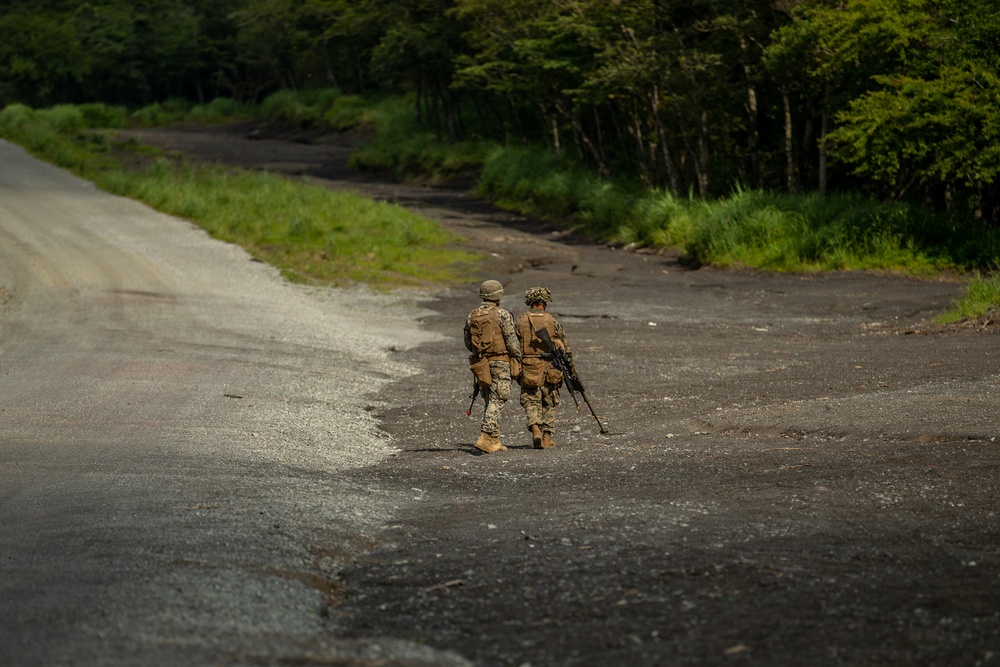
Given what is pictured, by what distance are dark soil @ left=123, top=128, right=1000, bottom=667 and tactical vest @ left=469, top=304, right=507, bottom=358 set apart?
3.24ft

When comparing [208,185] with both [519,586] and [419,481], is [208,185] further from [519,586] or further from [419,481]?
[519,586]

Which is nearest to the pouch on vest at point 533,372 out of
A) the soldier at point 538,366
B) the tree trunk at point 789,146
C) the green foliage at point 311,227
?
the soldier at point 538,366

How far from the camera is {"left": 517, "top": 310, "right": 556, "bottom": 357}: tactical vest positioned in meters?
11.8

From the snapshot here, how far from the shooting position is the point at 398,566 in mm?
7570

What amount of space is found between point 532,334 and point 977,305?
1030 cm

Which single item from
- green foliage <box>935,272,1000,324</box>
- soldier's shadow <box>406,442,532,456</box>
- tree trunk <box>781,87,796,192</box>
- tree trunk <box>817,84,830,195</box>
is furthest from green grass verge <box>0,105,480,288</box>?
soldier's shadow <box>406,442,532,456</box>

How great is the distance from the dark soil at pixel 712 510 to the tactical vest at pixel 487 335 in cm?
99

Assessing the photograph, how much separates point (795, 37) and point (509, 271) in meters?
8.40

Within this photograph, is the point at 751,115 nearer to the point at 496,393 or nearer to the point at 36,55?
the point at 496,393

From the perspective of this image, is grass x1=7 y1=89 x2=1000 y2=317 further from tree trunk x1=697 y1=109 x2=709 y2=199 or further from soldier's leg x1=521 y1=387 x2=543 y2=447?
soldier's leg x1=521 y1=387 x2=543 y2=447

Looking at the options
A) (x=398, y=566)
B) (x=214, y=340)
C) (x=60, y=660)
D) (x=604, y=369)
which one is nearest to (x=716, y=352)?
(x=604, y=369)

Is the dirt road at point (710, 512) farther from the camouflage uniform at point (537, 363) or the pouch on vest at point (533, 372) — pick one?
the pouch on vest at point (533, 372)

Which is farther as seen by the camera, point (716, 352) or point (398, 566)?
point (716, 352)

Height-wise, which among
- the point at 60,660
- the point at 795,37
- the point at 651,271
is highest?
the point at 795,37
